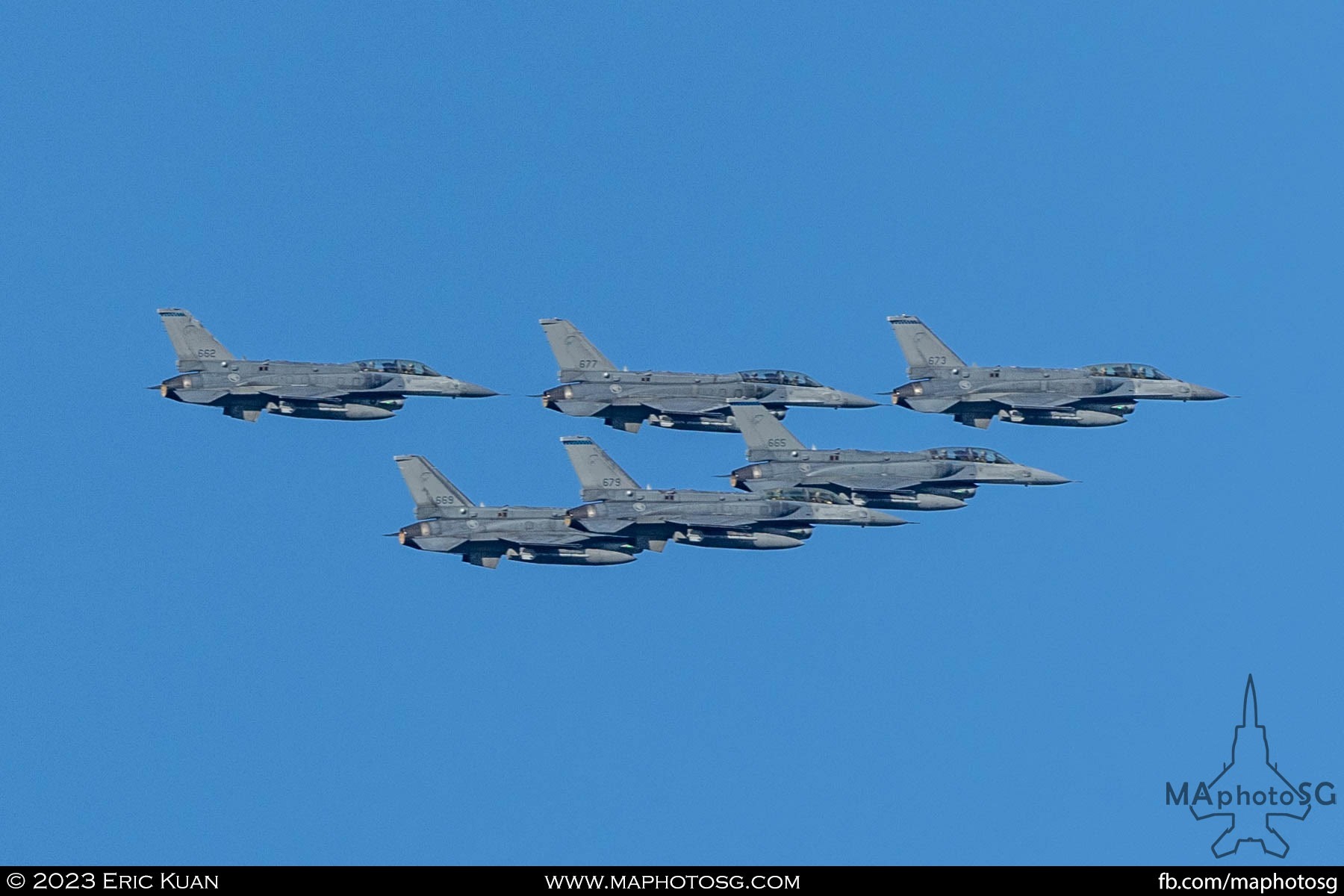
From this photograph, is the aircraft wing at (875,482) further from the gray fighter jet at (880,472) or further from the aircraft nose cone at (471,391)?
the aircraft nose cone at (471,391)

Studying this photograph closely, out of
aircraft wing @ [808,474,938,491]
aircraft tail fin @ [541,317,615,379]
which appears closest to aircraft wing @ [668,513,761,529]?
aircraft wing @ [808,474,938,491]

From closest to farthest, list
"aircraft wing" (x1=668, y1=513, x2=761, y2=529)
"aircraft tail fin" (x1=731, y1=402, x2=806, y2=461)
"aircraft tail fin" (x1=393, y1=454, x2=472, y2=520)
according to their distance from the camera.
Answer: "aircraft wing" (x1=668, y1=513, x2=761, y2=529) < "aircraft tail fin" (x1=393, y1=454, x2=472, y2=520) < "aircraft tail fin" (x1=731, y1=402, x2=806, y2=461)

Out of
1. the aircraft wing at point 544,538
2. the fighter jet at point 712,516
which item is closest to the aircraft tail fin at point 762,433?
the fighter jet at point 712,516

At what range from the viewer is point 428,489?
4459 inches

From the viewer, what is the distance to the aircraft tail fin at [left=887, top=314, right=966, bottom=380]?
399 ft

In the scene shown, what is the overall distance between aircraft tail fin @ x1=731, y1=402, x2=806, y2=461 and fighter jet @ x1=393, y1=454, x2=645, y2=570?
7876mm

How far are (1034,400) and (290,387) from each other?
31070 millimetres

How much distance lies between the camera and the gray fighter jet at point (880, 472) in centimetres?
11350

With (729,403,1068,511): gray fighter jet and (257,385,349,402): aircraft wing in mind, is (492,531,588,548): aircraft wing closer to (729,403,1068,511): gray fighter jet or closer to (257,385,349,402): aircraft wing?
(729,403,1068,511): gray fighter jet
